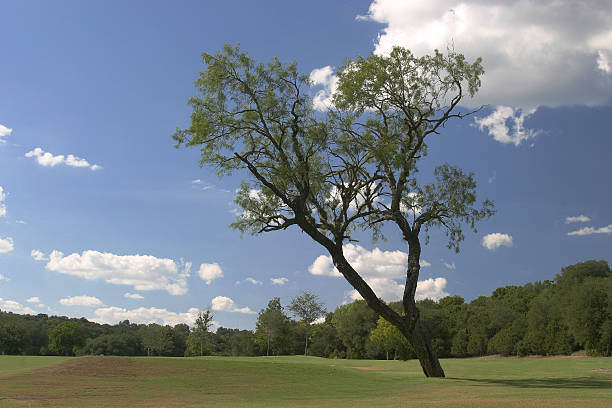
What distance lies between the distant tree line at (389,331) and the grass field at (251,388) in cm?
3509

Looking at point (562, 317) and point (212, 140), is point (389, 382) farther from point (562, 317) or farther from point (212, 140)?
point (562, 317)

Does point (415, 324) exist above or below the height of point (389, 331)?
above

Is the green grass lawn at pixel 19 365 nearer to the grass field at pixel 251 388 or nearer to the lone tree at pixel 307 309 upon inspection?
the grass field at pixel 251 388

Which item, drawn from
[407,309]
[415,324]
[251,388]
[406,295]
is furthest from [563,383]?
[251,388]

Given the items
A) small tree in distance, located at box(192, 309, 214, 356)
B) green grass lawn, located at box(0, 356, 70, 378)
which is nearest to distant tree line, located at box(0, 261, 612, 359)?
small tree in distance, located at box(192, 309, 214, 356)

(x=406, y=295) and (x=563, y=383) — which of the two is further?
(x=406, y=295)

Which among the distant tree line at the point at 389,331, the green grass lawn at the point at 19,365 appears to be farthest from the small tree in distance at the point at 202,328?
the green grass lawn at the point at 19,365

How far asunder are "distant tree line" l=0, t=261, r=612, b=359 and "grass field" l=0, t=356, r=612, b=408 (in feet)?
115

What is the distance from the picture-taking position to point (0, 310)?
298ft

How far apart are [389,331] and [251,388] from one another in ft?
149

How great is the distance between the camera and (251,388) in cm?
1902

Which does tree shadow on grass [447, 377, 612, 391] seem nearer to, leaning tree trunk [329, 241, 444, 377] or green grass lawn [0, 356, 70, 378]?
leaning tree trunk [329, 241, 444, 377]

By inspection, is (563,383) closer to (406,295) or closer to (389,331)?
(406,295)

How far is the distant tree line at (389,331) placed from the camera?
52.6m
